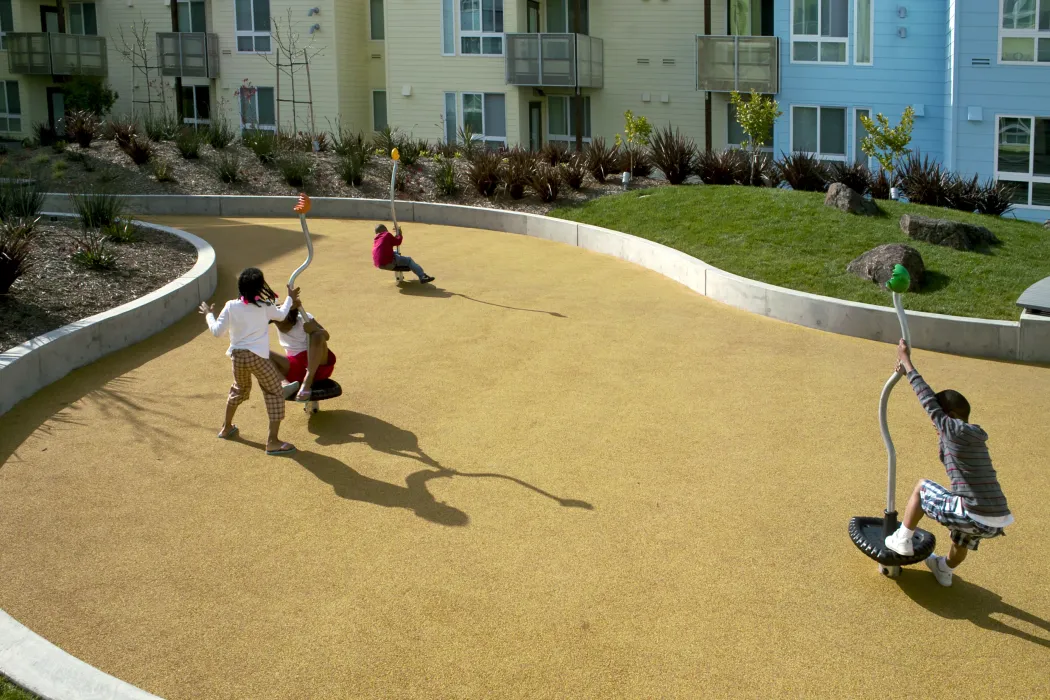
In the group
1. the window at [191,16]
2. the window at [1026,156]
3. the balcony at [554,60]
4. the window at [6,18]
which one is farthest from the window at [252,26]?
the window at [1026,156]

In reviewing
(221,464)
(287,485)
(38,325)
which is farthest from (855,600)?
(38,325)

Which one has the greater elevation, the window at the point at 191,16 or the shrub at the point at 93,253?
the window at the point at 191,16

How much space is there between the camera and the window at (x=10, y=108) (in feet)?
137

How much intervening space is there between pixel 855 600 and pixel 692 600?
38.4 inches

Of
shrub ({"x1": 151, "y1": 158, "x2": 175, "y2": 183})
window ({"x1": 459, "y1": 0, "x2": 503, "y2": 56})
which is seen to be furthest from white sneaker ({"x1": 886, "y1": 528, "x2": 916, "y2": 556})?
window ({"x1": 459, "y1": 0, "x2": 503, "y2": 56})

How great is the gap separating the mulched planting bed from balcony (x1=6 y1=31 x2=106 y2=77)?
27.2 metres

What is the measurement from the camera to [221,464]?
347 inches

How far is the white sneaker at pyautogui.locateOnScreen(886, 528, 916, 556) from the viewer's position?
6516 mm

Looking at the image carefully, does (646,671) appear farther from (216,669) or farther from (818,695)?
(216,669)

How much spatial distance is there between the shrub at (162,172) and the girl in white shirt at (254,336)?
1525 cm

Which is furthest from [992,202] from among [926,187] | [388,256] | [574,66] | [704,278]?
[574,66]

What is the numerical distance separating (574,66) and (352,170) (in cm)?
1283

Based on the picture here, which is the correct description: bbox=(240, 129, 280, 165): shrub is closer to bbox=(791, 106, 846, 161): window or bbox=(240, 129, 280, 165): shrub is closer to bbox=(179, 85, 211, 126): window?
bbox=(791, 106, 846, 161): window

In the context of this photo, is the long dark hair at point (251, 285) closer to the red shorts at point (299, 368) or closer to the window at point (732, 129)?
the red shorts at point (299, 368)
